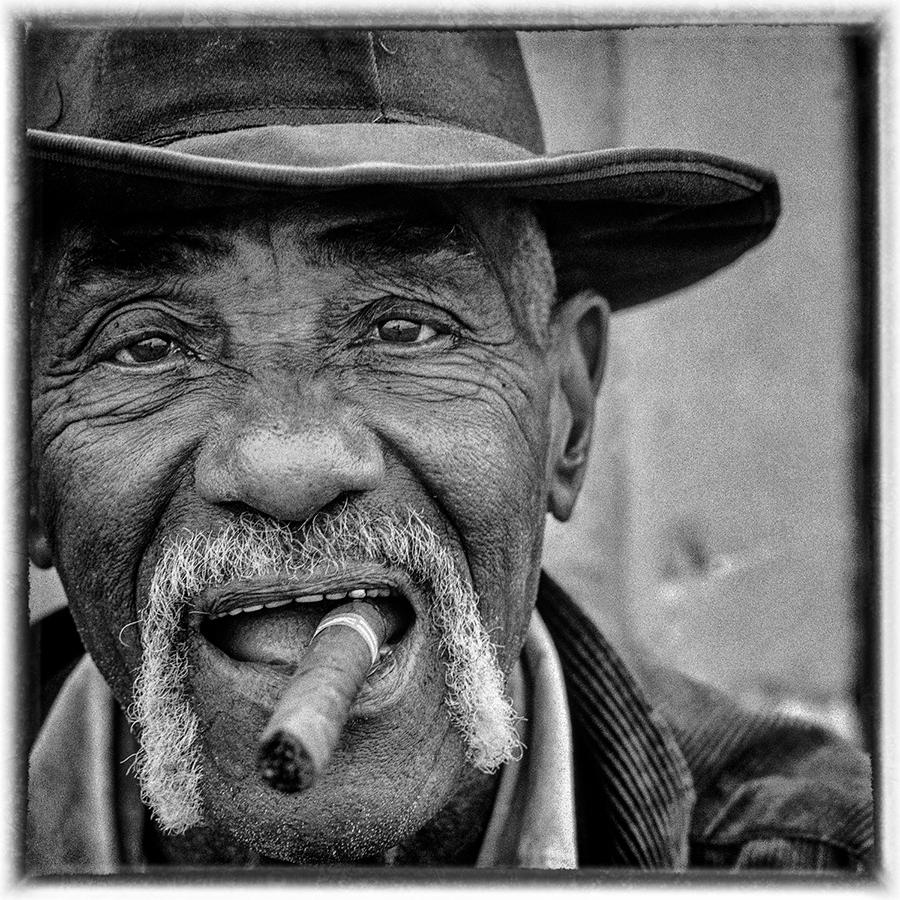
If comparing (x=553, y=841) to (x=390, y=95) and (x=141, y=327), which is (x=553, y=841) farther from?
(x=390, y=95)

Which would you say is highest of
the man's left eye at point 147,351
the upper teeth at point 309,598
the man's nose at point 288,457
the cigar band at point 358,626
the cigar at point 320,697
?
the man's left eye at point 147,351

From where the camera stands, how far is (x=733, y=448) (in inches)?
126

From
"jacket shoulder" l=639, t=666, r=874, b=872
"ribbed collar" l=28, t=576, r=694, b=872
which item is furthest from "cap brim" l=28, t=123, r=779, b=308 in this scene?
"jacket shoulder" l=639, t=666, r=874, b=872

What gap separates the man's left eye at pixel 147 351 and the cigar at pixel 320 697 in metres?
0.53

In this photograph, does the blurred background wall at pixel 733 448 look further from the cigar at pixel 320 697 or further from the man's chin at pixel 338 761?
the cigar at pixel 320 697

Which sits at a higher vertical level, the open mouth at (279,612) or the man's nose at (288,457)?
the man's nose at (288,457)

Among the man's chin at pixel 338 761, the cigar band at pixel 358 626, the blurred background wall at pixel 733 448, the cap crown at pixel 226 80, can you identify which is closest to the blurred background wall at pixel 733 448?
the blurred background wall at pixel 733 448

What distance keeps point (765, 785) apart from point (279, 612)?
129cm

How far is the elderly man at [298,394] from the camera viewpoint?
173cm

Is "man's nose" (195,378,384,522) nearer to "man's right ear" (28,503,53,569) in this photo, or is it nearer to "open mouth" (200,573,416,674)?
"open mouth" (200,573,416,674)

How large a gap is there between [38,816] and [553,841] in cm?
96

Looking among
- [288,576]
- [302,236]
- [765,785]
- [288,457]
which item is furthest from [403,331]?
[765,785]

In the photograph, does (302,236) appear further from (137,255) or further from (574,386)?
(574,386)

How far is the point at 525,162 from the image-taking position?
1.77 meters
